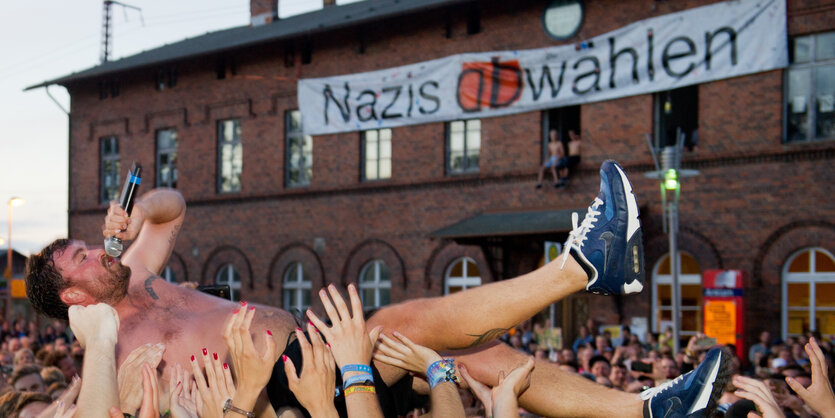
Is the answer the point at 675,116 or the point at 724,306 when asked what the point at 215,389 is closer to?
the point at 724,306

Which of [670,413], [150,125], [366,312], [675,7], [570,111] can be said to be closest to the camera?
[670,413]

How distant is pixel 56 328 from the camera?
2181 cm

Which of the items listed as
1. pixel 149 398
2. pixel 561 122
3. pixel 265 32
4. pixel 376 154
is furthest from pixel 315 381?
pixel 265 32

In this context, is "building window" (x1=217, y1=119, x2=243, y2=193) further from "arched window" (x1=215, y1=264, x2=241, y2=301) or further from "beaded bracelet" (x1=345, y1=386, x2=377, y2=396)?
"beaded bracelet" (x1=345, y1=386, x2=377, y2=396)

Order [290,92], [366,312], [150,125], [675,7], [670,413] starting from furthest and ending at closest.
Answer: [150,125] → [290,92] → [675,7] → [366,312] → [670,413]

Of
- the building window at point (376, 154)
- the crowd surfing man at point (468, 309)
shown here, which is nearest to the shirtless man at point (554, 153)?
the building window at point (376, 154)

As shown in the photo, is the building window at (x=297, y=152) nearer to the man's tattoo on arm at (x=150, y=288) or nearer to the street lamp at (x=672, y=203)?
the street lamp at (x=672, y=203)

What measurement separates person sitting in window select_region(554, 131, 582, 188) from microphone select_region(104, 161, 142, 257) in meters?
15.9

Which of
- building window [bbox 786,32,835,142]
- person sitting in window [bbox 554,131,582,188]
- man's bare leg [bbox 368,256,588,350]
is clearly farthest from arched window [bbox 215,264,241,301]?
man's bare leg [bbox 368,256,588,350]

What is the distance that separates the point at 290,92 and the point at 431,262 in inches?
248

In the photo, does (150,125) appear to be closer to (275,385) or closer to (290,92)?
(290,92)

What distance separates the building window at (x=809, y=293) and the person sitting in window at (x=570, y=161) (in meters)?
4.70

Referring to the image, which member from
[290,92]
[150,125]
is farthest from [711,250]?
[150,125]

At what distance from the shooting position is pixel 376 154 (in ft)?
75.8
